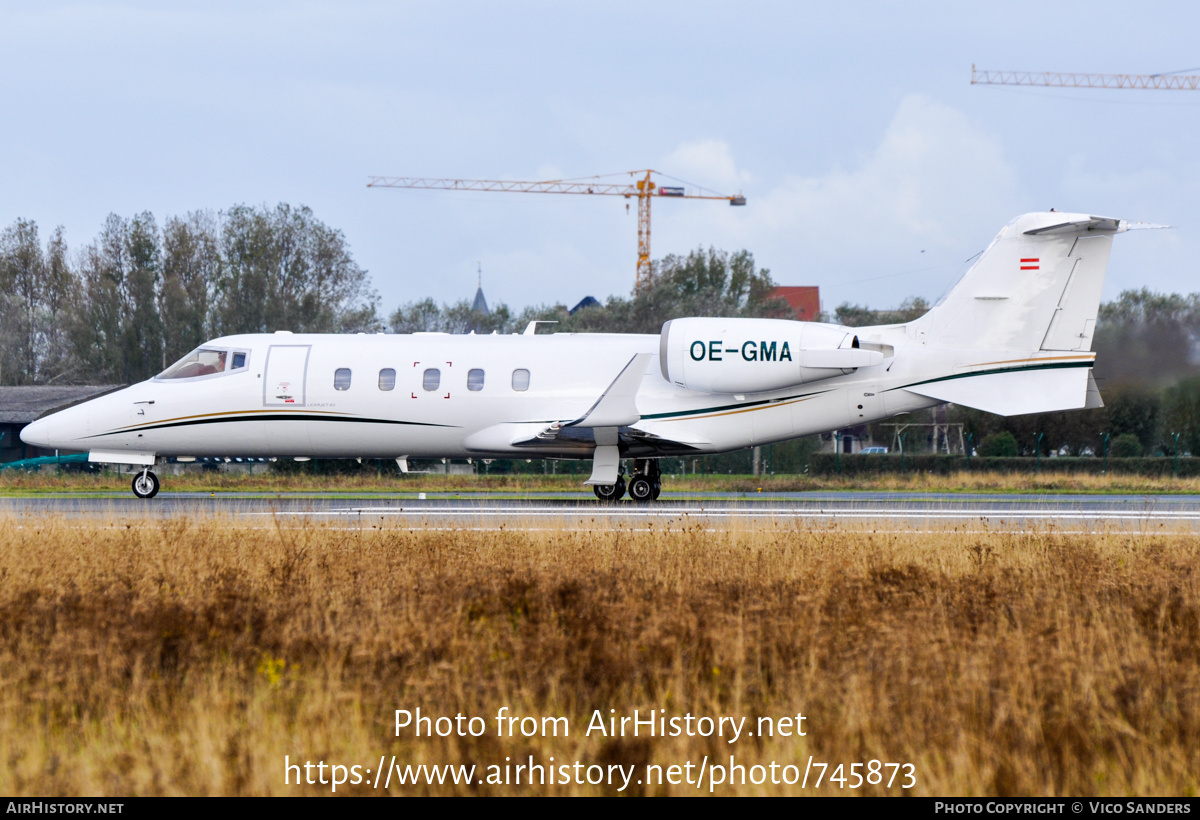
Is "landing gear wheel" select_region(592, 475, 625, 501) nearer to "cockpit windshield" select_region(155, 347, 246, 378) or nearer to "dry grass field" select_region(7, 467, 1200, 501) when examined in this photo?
"dry grass field" select_region(7, 467, 1200, 501)

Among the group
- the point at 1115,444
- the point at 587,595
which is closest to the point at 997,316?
the point at 587,595

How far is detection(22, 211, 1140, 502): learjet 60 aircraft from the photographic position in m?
19.2

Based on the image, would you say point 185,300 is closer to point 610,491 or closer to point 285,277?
point 285,277

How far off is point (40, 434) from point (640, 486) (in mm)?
11655

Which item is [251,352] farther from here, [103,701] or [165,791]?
[165,791]

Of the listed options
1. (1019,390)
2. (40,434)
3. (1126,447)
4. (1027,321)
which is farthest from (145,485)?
(1126,447)

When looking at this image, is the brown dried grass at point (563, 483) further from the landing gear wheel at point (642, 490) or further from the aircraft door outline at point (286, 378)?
the aircraft door outline at point (286, 378)

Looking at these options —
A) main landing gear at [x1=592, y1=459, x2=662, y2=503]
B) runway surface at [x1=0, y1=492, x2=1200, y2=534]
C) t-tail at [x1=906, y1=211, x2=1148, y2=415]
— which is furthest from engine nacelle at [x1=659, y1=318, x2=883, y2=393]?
runway surface at [x1=0, y1=492, x2=1200, y2=534]

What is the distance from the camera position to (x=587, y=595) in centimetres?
816

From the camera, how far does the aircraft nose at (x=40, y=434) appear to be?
70.2 ft

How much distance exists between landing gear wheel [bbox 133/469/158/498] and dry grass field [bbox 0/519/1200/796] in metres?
11.7

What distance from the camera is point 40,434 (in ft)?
70.4

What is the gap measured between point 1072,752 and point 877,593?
11.9ft

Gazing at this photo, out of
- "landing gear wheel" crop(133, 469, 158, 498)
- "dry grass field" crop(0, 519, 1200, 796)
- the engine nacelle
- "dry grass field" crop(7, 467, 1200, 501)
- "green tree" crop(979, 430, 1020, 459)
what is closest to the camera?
"dry grass field" crop(0, 519, 1200, 796)
